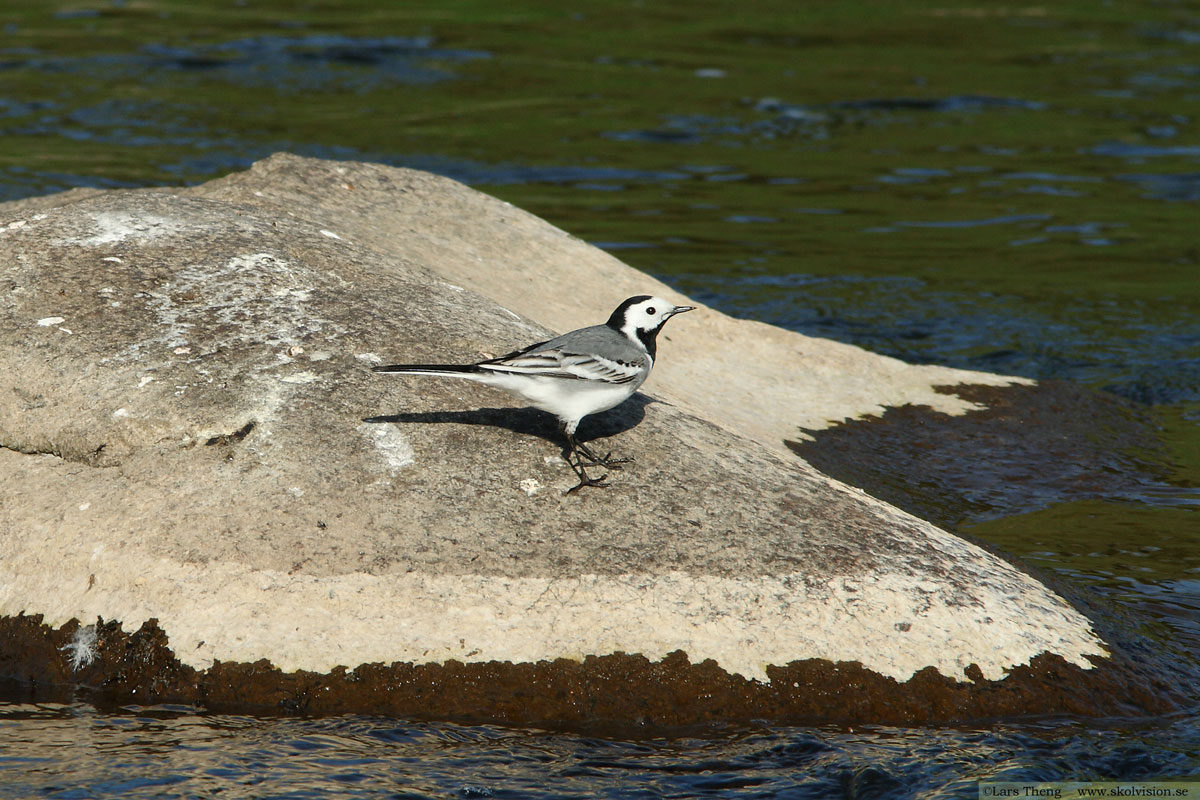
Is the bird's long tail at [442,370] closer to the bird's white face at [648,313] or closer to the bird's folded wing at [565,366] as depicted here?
the bird's folded wing at [565,366]

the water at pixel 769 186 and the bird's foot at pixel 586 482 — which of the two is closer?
the water at pixel 769 186

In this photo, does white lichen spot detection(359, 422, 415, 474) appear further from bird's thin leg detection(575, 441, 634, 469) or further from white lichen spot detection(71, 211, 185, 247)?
white lichen spot detection(71, 211, 185, 247)

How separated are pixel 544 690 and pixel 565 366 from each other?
1.46 meters

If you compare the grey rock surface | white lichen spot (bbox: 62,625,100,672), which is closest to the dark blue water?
white lichen spot (bbox: 62,625,100,672)

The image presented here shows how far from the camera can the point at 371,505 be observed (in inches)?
211

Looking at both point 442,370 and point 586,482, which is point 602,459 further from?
point 442,370

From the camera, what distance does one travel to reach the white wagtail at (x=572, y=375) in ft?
18.2

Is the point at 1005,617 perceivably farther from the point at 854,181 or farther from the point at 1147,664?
the point at 854,181

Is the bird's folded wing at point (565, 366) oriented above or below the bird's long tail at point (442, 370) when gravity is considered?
above

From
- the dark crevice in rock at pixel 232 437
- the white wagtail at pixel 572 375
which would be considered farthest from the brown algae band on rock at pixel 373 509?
the white wagtail at pixel 572 375

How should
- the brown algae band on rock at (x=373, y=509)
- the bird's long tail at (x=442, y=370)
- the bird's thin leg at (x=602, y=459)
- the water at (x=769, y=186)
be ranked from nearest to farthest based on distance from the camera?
the water at (x=769, y=186) < the brown algae band on rock at (x=373, y=509) < the bird's long tail at (x=442, y=370) < the bird's thin leg at (x=602, y=459)

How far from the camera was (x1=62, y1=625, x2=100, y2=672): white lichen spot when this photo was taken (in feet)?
16.9

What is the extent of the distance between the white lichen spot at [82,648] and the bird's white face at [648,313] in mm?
2826

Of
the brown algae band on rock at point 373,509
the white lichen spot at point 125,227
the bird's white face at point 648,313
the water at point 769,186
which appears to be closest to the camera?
the water at point 769,186
